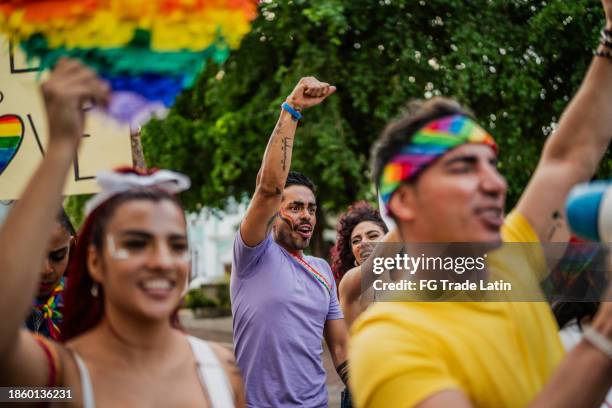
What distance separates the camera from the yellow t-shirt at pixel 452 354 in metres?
2.04

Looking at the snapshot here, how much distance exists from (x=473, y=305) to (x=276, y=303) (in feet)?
7.42

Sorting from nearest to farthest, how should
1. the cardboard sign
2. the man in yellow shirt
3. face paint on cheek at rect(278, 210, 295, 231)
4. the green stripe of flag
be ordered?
the man in yellow shirt, the cardboard sign, the green stripe of flag, face paint on cheek at rect(278, 210, 295, 231)

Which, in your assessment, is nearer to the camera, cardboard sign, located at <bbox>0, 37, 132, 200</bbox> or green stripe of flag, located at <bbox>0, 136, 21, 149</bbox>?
cardboard sign, located at <bbox>0, 37, 132, 200</bbox>

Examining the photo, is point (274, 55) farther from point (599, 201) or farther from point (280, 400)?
point (599, 201)

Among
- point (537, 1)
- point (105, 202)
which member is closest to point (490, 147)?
point (105, 202)

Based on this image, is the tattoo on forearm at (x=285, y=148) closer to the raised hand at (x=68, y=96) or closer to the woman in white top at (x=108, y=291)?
the woman in white top at (x=108, y=291)

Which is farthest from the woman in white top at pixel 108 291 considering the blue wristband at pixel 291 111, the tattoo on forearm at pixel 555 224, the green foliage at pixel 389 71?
the green foliage at pixel 389 71

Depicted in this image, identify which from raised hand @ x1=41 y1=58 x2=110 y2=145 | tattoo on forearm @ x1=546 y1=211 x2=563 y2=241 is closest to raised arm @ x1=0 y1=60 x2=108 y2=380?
raised hand @ x1=41 y1=58 x2=110 y2=145

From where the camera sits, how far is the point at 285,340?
436cm

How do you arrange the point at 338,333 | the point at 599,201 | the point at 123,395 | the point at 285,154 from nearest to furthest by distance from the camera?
the point at 599,201 → the point at 123,395 → the point at 285,154 → the point at 338,333

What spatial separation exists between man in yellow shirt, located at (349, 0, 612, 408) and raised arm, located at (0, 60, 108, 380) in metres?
0.80

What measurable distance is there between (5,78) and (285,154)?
134cm

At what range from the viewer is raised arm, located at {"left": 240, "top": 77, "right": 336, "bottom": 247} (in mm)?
4008

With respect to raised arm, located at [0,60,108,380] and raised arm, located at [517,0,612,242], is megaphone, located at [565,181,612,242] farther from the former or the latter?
raised arm, located at [0,60,108,380]
